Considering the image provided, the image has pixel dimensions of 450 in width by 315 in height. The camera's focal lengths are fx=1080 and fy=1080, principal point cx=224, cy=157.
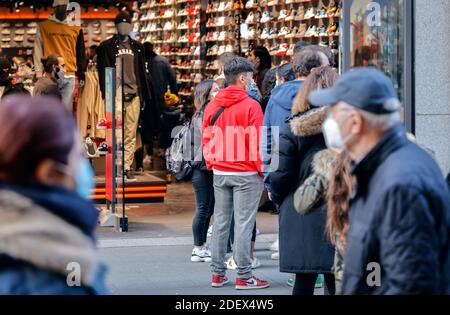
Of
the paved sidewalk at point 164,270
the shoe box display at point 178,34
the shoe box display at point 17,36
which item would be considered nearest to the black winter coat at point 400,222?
the paved sidewalk at point 164,270

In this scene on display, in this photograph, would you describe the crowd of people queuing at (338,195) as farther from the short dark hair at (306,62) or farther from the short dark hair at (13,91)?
the short dark hair at (13,91)

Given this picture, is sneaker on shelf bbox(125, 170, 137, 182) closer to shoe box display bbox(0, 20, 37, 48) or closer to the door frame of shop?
the door frame of shop

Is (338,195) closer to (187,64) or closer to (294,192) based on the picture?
(294,192)

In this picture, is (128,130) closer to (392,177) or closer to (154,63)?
(154,63)

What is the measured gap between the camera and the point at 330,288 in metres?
7.21

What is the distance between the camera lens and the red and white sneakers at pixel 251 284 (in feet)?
29.5

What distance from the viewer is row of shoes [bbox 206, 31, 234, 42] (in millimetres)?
20861

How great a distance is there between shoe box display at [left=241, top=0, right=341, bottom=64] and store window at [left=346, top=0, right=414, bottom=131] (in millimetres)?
7091

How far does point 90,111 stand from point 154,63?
201 cm

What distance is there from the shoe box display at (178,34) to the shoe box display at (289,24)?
2853 millimetres

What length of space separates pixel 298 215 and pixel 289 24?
11.3 metres

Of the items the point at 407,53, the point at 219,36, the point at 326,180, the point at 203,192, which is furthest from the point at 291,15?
the point at 326,180

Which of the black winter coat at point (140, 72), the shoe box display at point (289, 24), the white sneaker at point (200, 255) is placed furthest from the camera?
the shoe box display at point (289, 24)

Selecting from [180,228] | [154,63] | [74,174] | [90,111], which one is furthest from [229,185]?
[154,63]
